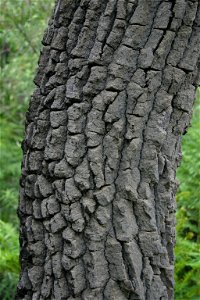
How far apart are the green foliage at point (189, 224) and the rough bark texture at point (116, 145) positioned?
138cm

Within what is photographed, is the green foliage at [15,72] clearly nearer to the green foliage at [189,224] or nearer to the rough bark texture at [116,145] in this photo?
the green foliage at [189,224]

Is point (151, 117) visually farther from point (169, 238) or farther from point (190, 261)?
point (190, 261)

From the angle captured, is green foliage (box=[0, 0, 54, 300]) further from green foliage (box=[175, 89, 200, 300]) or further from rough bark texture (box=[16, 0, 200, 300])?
rough bark texture (box=[16, 0, 200, 300])

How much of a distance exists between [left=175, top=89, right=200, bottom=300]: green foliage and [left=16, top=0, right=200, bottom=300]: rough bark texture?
54.3 inches

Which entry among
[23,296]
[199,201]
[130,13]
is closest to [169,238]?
[23,296]

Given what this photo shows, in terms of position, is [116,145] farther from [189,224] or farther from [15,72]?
[15,72]

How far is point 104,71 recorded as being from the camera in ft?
8.72

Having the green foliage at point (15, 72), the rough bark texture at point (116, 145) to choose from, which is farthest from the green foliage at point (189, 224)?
the green foliage at point (15, 72)

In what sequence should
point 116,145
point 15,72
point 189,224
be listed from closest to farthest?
point 116,145
point 189,224
point 15,72

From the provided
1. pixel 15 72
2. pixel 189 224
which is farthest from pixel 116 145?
pixel 15 72

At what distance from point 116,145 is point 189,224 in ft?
8.47

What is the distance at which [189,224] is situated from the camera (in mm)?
5039

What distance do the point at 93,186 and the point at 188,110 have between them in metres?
0.60

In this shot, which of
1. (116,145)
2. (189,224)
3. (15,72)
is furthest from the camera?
(15,72)
